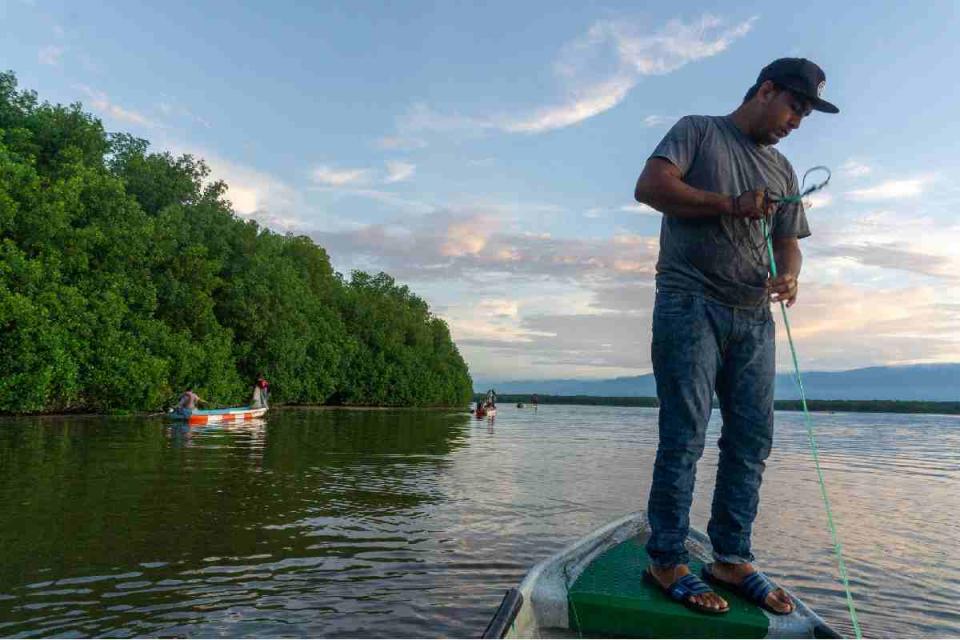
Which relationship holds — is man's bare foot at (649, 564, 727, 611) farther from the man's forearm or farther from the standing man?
the man's forearm

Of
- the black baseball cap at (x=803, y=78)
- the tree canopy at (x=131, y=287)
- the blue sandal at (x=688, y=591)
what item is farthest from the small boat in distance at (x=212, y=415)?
the black baseball cap at (x=803, y=78)

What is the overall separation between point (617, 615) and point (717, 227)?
2.18 meters

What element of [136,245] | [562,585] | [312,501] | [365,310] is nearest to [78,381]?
[136,245]

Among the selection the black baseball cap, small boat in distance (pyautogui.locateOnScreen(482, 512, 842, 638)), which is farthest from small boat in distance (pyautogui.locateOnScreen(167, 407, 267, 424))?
the black baseball cap

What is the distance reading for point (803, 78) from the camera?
3816 mm

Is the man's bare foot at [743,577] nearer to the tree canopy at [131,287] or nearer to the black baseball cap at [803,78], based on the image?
the black baseball cap at [803,78]

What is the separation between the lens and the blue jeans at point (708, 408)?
12.4 feet

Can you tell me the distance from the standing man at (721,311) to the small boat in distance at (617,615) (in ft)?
0.40

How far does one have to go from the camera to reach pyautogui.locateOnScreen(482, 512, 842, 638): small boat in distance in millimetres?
3459

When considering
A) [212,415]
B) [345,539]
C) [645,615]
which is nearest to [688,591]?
[645,615]

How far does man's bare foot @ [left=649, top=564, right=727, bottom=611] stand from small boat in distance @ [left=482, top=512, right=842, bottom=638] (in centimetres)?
5

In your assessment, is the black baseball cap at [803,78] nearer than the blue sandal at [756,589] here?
No

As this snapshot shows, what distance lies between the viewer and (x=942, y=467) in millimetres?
22531

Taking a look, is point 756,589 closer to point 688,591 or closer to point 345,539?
point 688,591
